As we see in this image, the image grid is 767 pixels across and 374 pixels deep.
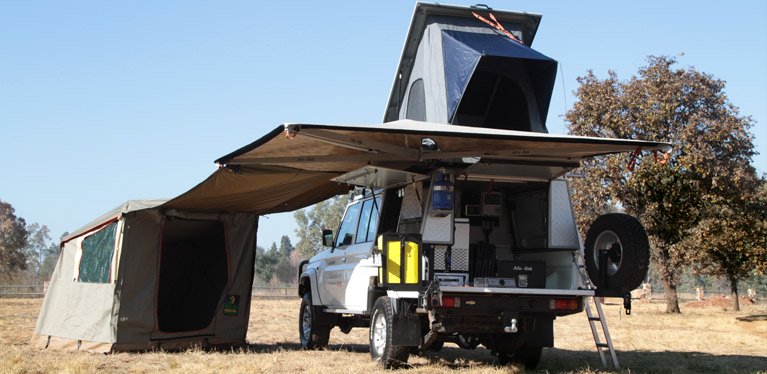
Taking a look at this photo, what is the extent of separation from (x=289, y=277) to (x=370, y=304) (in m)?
102

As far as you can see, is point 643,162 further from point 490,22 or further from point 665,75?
point 490,22

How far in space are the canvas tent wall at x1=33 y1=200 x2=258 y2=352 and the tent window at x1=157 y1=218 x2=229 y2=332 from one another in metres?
0.02

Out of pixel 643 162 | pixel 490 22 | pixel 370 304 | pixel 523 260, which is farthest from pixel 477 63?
pixel 643 162

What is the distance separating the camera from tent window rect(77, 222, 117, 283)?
1132 cm

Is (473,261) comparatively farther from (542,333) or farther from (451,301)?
(451,301)

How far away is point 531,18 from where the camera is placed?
45.8ft

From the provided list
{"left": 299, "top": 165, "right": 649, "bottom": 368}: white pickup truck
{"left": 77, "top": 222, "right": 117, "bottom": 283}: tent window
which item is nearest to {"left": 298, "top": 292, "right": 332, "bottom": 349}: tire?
{"left": 299, "top": 165, "right": 649, "bottom": 368}: white pickup truck

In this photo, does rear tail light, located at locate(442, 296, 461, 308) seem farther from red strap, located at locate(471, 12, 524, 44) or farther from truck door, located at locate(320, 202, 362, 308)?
red strap, located at locate(471, 12, 524, 44)

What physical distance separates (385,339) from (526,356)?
1828mm

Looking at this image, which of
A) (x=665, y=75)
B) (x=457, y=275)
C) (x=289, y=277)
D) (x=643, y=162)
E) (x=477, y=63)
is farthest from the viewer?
(x=289, y=277)

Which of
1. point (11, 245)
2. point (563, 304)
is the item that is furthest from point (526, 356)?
point (11, 245)

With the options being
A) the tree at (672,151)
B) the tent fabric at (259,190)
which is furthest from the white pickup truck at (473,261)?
the tree at (672,151)

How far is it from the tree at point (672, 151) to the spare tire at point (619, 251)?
1439 centimetres

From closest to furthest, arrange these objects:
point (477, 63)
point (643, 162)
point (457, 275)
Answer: point (457, 275) < point (477, 63) < point (643, 162)
